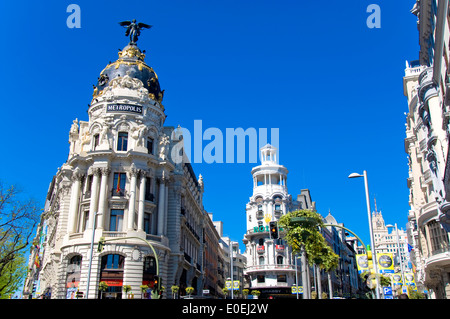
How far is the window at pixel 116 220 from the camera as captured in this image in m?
44.9

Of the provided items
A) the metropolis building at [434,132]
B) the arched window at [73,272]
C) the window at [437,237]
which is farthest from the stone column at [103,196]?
the window at [437,237]

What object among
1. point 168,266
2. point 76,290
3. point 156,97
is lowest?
point 76,290

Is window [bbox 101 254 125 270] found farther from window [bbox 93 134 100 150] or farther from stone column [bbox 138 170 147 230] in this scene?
window [bbox 93 134 100 150]

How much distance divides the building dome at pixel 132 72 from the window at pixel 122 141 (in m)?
6.20

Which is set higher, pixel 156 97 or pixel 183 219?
pixel 156 97

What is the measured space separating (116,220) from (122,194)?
113 inches

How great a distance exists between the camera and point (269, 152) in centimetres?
9631

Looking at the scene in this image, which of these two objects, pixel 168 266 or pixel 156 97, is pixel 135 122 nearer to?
pixel 156 97

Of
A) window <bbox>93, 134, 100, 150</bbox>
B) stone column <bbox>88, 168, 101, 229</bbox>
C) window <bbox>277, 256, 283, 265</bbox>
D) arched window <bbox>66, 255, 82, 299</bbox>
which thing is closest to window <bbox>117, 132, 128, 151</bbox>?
window <bbox>93, 134, 100, 150</bbox>

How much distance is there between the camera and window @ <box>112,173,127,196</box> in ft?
151

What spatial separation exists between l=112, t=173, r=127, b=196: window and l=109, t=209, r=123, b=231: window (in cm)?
195

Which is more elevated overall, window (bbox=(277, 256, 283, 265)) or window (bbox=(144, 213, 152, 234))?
window (bbox=(277, 256, 283, 265))

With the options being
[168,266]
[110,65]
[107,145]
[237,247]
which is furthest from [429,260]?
[237,247]

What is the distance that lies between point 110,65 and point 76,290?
2713 cm
